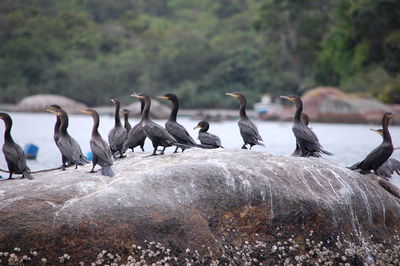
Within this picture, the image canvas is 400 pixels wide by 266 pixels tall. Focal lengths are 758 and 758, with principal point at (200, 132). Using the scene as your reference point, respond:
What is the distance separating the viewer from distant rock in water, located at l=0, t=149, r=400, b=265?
9.03 m

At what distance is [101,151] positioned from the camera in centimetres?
1048

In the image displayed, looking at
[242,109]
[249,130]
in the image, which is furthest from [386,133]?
[242,109]

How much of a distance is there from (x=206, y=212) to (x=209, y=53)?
2758 inches

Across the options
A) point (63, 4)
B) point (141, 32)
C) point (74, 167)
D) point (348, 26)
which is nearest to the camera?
Result: point (74, 167)

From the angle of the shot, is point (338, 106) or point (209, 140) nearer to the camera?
point (209, 140)

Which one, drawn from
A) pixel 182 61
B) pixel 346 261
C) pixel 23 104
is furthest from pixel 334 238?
pixel 182 61

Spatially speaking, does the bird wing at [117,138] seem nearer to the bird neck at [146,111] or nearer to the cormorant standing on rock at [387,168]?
the bird neck at [146,111]

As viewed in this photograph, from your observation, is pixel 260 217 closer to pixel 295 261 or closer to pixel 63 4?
pixel 295 261

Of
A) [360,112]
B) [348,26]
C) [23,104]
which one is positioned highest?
[348,26]

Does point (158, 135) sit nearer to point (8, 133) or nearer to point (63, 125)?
point (63, 125)

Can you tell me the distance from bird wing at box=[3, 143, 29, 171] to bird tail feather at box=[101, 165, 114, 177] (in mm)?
1108

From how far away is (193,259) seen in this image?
30.6 ft

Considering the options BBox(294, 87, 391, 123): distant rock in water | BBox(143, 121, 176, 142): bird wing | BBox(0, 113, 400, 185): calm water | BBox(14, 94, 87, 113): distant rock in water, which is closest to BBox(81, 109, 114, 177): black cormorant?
BBox(143, 121, 176, 142): bird wing

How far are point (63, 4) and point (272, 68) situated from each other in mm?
40252
